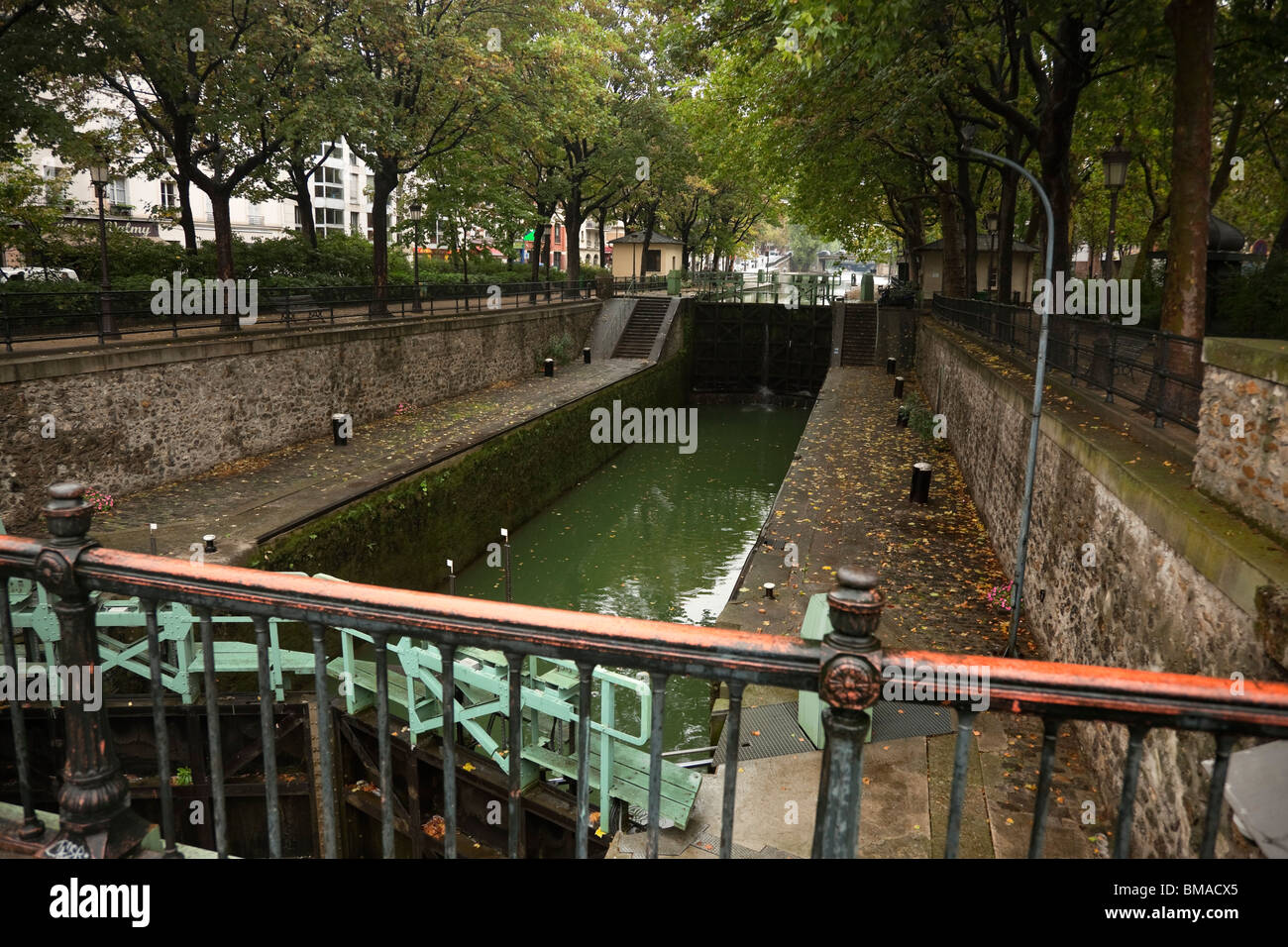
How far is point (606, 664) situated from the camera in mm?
2016

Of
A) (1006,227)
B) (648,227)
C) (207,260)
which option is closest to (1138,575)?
(1006,227)

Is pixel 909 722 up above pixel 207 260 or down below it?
below

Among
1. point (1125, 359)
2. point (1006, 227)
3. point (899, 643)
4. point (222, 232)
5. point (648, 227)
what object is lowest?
point (899, 643)

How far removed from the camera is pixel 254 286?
19.8 meters

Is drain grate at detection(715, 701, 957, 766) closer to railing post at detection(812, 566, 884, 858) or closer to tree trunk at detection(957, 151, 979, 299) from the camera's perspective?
railing post at detection(812, 566, 884, 858)

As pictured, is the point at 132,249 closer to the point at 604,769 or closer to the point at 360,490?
the point at 360,490

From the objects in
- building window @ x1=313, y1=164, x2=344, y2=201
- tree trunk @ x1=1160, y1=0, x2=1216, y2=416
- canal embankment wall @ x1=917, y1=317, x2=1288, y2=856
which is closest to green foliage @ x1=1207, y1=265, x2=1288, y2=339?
tree trunk @ x1=1160, y1=0, x2=1216, y2=416

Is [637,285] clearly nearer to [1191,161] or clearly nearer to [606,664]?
[1191,161]

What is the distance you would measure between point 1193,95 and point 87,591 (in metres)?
13.2

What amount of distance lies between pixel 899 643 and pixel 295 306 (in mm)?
16549

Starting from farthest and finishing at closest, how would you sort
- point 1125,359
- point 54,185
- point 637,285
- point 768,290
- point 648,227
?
point 648,227 < point 768,290 < point 637,285 < point 54,185 < point 1125,359

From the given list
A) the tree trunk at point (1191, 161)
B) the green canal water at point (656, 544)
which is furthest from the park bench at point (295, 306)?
the tree trunk at point (1191, 161)

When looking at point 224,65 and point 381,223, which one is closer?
point 224,65
